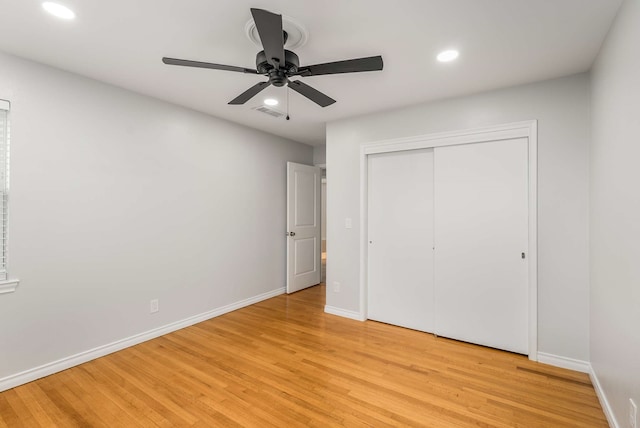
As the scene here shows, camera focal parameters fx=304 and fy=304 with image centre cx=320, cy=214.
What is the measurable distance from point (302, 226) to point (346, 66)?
345cm

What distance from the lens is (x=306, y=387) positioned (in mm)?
2262

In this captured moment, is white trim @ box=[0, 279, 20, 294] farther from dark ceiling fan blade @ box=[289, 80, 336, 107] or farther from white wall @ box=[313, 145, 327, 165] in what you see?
white wall @ box=[313, 145, 327, 165]

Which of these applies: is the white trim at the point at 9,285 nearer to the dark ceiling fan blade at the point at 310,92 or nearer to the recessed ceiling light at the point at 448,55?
the dark ceiling fan blade at the point at 310,92

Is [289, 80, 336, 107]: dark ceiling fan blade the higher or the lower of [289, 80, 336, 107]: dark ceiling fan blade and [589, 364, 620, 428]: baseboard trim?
the higher

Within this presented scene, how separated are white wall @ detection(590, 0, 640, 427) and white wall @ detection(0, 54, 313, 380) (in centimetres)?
366

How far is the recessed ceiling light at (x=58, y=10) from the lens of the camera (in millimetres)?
1749

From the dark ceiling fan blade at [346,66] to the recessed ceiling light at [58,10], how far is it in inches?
55.4

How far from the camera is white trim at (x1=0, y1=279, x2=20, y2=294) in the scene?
223 centimetres

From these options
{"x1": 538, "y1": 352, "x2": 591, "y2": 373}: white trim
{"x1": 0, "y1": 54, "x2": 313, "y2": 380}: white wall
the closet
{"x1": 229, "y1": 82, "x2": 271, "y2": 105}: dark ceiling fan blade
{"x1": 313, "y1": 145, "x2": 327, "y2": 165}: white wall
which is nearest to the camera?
{"x1": 229, "y1": 82, "x2": 271, "y2": 105}: dark ceiling fan blade

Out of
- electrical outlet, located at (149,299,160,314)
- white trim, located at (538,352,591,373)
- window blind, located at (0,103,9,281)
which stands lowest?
white trim, located at (538,352,591,373)

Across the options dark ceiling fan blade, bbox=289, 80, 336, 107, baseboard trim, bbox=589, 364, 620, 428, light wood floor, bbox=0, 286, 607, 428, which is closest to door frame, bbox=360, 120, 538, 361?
baseboard trim, bbox=589, 364, 620, 428

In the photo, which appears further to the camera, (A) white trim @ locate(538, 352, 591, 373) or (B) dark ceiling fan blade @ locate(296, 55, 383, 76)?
(A) white trim @ locate(538, 352, 591, 373)

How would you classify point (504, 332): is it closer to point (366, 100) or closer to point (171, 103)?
point (366, 100)

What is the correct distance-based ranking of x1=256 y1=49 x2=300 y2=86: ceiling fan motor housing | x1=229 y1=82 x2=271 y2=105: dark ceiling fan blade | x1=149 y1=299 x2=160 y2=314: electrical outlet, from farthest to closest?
x1=149 y1=299 x2=160 y2=314: electrical outlet, x1=229 y1=82 x2=271 y2=105: dark ceiling fan blade, x1=256 y1=49 x2=300 y2=86: ceiling fan motor housing
